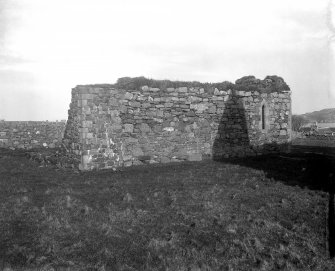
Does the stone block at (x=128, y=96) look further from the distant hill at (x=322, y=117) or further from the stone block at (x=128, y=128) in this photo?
the distant hill at (x=322, y=117)

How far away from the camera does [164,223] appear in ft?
23.8

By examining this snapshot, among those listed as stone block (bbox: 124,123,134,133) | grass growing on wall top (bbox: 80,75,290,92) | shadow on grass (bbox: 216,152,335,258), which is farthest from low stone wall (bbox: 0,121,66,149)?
shadow on grass (bbox: 216,152,335,258)

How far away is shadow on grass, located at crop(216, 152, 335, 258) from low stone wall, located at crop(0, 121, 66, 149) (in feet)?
49.8

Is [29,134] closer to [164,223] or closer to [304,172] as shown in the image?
[304,172]

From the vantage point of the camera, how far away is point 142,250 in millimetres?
5965

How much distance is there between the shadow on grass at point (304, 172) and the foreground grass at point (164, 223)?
6.0 inches

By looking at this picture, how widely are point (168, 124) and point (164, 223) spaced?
30.6ft

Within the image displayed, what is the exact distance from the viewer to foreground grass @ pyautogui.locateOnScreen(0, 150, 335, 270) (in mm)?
5555

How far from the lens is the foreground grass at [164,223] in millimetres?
5555

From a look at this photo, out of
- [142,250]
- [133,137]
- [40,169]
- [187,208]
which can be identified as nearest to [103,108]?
[133,137]

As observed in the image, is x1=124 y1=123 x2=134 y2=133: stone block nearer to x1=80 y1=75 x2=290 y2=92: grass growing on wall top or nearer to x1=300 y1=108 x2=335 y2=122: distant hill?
x1=80 y1=75 x2=290 y2=92: grass growing on wall top

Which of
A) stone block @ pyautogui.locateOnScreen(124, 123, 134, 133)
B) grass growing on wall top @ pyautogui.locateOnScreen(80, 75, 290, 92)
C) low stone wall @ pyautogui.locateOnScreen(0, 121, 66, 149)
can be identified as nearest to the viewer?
stone block @ pyautogui.locateOnScreen(124, 123, 134, 133)

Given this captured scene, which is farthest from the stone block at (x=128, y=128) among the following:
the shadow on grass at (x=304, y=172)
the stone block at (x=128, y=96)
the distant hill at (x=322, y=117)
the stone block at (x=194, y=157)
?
the distant hill at (x=322, y=117)

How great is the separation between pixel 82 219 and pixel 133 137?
8263 millimetres
